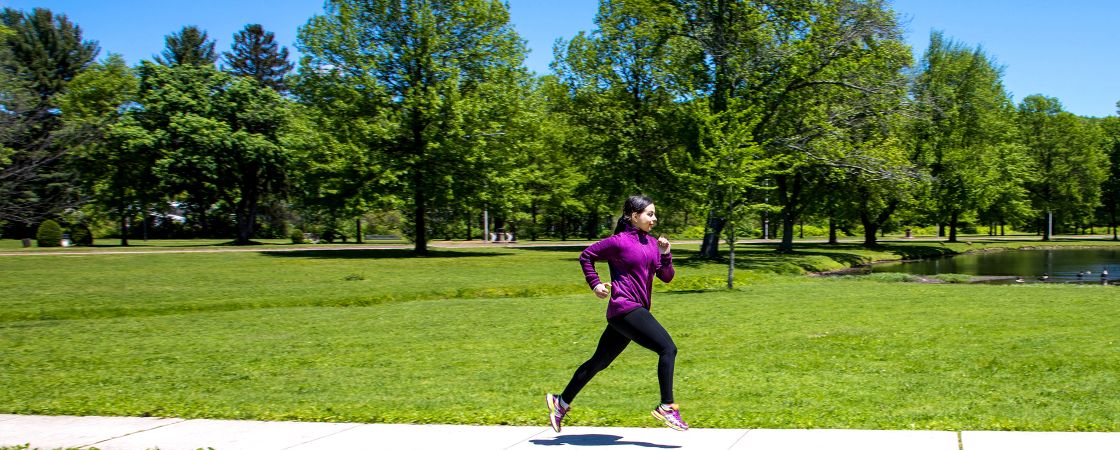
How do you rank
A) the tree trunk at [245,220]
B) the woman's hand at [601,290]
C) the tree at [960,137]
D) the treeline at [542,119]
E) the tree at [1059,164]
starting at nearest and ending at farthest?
the woman's hand at [601,290], the treeline at [542,119], the tree at [960,137], the tree trunk at [245,220], the tree at [1059,164]

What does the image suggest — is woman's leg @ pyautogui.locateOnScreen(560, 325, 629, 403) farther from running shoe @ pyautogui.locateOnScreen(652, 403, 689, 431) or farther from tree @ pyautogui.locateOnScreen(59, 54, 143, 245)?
tree @ pyautogui.locateOnScreen(59, 54, 143, 245)

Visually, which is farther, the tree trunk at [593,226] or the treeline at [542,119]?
the tree trunk at [593,226]

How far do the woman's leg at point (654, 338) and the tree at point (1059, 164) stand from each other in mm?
81400

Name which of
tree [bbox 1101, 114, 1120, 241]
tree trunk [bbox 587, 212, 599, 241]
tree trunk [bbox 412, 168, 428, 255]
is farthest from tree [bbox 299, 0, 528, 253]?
tree [bbox 1101, 114, 1120, 241]

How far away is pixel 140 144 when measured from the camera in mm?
55812

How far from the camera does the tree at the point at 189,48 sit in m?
78.0

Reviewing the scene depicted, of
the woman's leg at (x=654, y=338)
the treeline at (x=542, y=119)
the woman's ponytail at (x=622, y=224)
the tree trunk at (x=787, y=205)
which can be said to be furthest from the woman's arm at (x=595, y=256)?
the tree trunk at (x=787, y=205)

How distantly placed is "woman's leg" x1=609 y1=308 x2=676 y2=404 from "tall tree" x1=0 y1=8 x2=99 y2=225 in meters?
25.4

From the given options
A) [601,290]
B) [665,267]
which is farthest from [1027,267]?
[601,290]

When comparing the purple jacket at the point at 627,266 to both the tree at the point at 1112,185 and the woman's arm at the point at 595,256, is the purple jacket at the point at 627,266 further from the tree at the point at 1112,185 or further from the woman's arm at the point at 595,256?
Result: the tree at the point at 1112,185

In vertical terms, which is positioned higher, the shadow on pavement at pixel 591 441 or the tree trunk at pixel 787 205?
the tree trunk at pixel 787 205

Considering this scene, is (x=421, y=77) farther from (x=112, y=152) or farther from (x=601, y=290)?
(x=601, y=290)

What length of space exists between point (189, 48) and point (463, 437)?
80.0 m

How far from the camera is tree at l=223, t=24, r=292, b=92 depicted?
8356 centimetres
